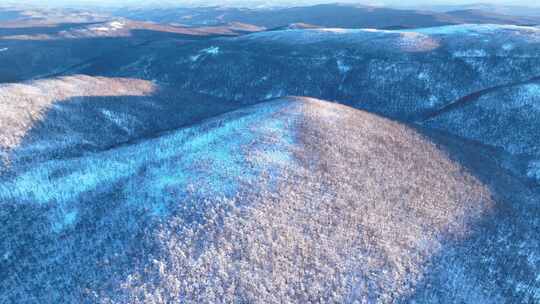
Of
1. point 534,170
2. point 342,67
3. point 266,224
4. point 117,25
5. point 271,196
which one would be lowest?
point 266,224

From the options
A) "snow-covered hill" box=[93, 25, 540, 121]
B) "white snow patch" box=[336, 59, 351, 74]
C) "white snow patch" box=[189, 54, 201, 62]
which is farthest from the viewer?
"white snow patch" box=[189, 54, 201, 62]

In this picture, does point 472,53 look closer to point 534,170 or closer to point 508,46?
point 508,46

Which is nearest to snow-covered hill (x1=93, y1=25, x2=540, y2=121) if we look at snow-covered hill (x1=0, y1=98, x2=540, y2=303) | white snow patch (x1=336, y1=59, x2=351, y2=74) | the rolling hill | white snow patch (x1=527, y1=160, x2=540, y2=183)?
white snow patch (x1=336, y1=59, x2=351, y2=74)

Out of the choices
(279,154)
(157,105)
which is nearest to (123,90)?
(157,105)

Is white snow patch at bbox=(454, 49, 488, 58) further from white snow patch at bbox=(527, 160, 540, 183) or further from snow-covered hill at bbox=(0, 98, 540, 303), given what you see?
snow-covered hill at bbox=(0, 98, 540, 303)

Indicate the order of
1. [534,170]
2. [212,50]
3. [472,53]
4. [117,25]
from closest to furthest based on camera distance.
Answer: [534,170]
[472,53]
[212,50]
[117,25]

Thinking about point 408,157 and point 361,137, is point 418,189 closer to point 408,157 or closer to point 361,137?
point 408,157

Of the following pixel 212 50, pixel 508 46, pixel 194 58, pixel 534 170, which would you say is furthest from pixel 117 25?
pixel 534 170

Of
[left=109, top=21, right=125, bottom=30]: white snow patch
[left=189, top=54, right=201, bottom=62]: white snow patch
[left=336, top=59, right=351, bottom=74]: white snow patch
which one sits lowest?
[left=336, top=59, right=351, bottom=74]: white snow patch

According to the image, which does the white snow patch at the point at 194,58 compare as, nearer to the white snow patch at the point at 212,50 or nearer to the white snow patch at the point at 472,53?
the white snow patch at the point at 212,50

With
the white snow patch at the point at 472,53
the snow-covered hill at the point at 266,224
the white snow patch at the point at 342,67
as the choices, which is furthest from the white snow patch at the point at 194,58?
the white snow patch at the point at 472,53

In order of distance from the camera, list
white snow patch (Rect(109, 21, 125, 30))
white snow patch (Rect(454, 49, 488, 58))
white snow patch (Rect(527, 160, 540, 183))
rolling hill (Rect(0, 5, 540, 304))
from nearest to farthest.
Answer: rolling hill (Rect(0, 5, 540, 304))
white snow patch (Rect(527, 160, 540, 183))
white snow patch (Rect(454, 49, 488, 58))
white snow patch (Rect(109, 21, 125, 30))
